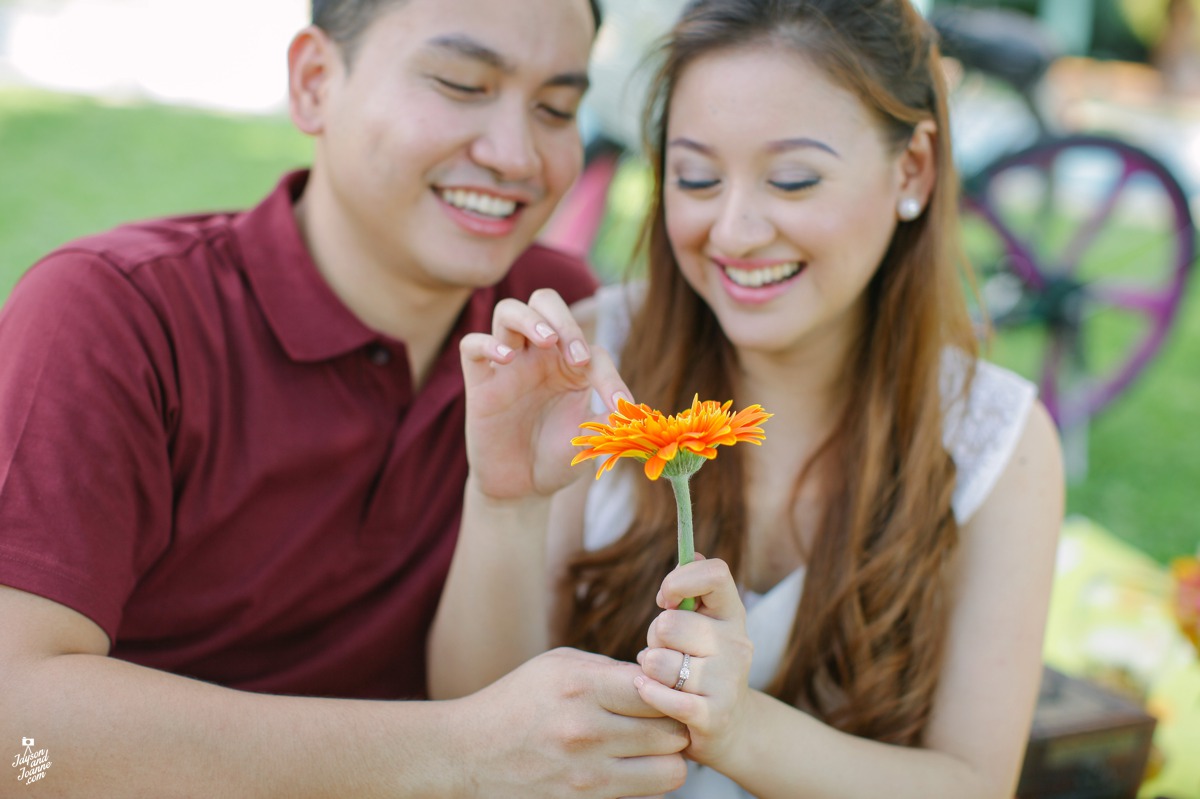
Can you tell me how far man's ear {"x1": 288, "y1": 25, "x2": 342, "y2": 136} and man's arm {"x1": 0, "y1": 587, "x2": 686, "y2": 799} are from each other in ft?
3.39

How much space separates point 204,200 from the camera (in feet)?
24.6

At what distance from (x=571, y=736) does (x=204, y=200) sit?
6824mm

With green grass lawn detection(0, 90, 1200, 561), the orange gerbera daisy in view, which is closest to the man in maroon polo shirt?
the orange gerbera daisy

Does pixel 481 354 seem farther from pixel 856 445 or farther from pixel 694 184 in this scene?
pixel 856 445

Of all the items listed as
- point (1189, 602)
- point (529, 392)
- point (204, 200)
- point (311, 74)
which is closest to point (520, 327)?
point (529, 392)

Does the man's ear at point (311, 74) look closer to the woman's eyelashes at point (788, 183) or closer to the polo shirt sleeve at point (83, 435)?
the polo shirt sleeve at point (83, 435)

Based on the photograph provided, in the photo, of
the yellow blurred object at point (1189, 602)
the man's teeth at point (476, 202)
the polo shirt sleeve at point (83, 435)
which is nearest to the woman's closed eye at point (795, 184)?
the man's teeth at point (476, 202)

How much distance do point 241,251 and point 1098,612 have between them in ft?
7.83

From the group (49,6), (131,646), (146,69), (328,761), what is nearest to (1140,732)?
(328,761)

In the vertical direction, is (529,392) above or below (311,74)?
below

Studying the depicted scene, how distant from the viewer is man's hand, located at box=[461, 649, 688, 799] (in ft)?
4.81

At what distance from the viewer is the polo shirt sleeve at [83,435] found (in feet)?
5.16

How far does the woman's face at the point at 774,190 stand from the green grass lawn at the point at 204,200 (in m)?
3.15

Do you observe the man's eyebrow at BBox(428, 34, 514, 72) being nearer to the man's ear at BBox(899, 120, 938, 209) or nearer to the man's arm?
the man's ear at BBox(899, 120, 938, 209)
